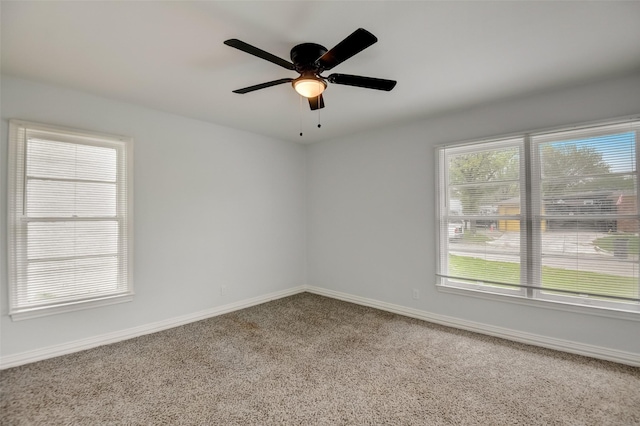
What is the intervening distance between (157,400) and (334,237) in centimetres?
307

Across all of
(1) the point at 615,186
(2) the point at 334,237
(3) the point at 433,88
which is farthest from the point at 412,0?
(2) the point at 334,237

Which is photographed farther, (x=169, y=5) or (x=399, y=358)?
(x=399, y=358)

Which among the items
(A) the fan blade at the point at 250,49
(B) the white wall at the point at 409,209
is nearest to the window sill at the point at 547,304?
(B) the white wall at the point at 409,209

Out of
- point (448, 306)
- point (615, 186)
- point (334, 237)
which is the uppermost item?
point (615, 186)

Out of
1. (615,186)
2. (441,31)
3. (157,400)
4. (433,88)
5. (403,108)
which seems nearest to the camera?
(441,31)

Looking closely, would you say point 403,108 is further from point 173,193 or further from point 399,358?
point 173,193

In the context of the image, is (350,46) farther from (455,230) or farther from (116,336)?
(116,336)

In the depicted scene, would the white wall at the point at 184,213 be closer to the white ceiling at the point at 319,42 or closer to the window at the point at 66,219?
the window at the point at 66,219

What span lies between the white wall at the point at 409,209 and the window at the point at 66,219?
2.71 m

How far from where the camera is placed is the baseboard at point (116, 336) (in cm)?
252

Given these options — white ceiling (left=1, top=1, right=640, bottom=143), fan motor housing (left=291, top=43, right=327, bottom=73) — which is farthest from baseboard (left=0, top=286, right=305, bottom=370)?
fan motor housing (left=291, top=43, right=327, bottom=73)

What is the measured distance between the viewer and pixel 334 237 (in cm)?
464

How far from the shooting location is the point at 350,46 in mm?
1645

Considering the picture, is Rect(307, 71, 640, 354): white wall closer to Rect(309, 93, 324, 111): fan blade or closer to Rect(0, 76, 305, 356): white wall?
Rect(0, 76, 305, 356): white wall
